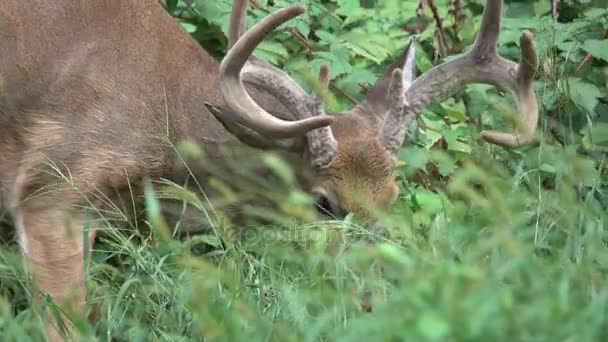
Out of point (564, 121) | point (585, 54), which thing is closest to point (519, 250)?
point (564, 121)

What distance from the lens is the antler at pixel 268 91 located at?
4.83 metres

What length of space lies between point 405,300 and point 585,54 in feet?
12.9

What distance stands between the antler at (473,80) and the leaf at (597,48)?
65 cm

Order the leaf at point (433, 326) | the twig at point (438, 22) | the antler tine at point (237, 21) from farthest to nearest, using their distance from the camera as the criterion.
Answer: the twig at point (438, 22), the antler tine at point (237, 21), the leaf at point (433, 326)

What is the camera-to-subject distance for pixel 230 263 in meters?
4.11

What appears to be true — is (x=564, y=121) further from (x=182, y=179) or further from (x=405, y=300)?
(x=405, y=300)

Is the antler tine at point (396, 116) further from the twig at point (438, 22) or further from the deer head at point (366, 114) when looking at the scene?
the twig at point (438, 22)

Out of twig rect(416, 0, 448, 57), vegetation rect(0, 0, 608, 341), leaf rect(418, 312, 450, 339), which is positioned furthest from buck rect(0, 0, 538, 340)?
leaf rect(418, 312, 450, 339)

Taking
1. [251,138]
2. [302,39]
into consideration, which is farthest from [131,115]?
[302,39]

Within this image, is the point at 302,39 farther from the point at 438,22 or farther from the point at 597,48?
the point at 597,48

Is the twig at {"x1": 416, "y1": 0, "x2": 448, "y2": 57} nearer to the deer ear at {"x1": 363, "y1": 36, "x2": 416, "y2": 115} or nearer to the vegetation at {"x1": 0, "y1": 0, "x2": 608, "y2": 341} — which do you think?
the vegetation at {"x1": 0, "y1": 0, "x2": 608, "y2": 341}

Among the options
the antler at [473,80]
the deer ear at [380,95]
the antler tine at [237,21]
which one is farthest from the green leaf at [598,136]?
the antler tine at [237,21]

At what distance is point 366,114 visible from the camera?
545 centimetres

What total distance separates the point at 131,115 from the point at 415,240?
1.72 meters
